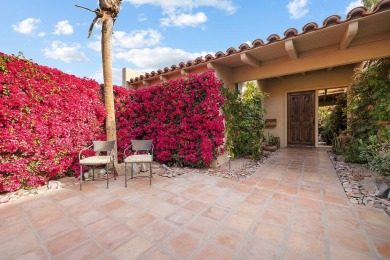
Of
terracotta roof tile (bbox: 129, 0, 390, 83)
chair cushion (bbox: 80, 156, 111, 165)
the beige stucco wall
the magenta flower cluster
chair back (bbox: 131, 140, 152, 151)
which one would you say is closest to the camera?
terracotta roof tile (bbox: 129, 0, 390, 83)

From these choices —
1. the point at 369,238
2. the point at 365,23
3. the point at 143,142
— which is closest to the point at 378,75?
the point at 365,23

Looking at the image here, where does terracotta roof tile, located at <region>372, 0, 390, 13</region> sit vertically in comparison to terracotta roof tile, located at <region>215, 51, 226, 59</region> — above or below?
above

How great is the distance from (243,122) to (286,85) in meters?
3.94

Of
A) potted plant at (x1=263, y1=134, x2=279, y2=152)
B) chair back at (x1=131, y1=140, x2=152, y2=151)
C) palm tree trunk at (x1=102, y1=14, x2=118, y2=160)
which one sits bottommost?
potted plant at (x1=263, y1=134, x2=279, y2=152)

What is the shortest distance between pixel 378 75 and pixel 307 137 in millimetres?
3621

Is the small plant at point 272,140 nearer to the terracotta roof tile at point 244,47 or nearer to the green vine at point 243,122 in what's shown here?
the green vine at point 243,122

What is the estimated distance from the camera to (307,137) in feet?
24.2

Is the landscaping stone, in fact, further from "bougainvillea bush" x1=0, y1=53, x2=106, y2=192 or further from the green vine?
"bougainvillea bush" x1=0, y1=53, x2=106, y2=192

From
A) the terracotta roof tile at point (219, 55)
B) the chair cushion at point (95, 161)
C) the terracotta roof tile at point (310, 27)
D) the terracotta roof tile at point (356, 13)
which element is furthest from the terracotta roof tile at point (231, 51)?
the chair cushion at point (95, 161)

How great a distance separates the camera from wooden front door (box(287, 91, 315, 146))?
285 inches

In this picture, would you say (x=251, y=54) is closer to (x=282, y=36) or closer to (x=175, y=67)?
(x=282, y=36)

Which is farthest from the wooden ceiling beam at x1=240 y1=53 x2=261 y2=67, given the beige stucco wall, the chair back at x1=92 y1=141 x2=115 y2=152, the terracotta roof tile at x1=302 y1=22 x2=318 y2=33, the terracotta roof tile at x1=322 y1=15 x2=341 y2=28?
the chair back at x1=92 y1=141 x2=115 y2=152

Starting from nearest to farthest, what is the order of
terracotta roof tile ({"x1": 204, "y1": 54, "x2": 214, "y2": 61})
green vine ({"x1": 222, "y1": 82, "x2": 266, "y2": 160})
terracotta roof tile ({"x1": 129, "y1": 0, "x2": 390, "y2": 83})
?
1. terracotta roof tile ({"x1": 129, "y1": 0, "x2": 390, "y2": 83})
2. terracotta roof tile ({"x1": 204, "y1": 54, "x2": 214, "y2": 61})
3. green vine ({"x1": 222, "y1": 82, "x2": 266, "y2": 160})

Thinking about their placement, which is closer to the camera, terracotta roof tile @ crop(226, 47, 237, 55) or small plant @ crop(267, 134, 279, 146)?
terracotta roof tile @ crop(226, 47, 237, 55)
